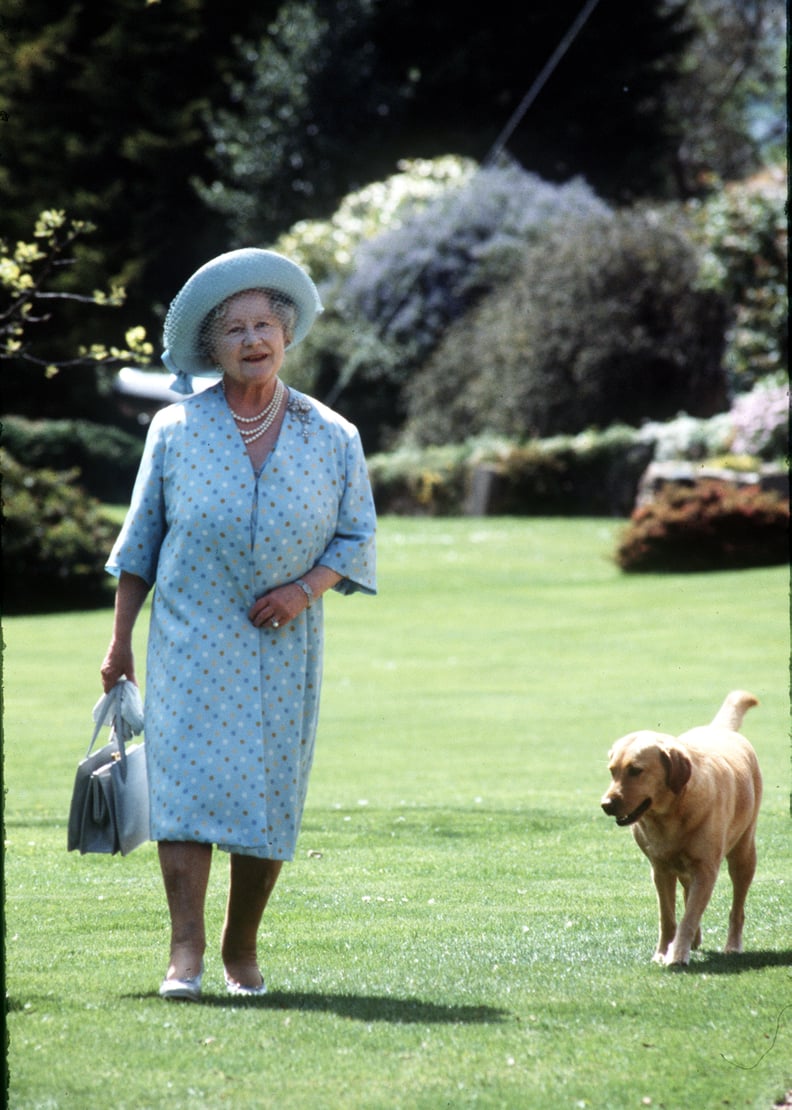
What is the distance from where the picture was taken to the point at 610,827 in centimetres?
789

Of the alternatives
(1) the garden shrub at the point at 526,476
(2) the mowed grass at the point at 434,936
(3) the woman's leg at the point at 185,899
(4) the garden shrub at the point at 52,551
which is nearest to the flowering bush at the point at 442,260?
(1) the garden shrub at the point at 526,476

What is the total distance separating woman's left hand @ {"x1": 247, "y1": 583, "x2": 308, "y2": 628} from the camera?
4.23m

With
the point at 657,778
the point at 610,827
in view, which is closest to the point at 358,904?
the point at 657,778

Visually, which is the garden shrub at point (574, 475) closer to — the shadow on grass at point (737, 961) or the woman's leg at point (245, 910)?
the shadow on grass at point (737, 961)

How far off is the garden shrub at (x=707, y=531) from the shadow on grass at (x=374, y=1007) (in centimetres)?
1710

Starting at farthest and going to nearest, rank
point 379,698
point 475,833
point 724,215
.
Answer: point 724,215 → point 379,698 → point 475,833

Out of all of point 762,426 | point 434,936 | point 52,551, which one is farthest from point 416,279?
point 434,936

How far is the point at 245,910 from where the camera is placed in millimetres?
4309

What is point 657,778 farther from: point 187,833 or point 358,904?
point 358,904

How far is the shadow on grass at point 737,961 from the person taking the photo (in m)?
4.50

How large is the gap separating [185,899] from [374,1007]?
0.55 metres

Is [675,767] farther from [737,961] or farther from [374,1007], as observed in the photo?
[374,1007]

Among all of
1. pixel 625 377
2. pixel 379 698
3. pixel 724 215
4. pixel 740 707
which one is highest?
pixel 724 215

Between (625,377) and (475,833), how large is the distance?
23319 mm
